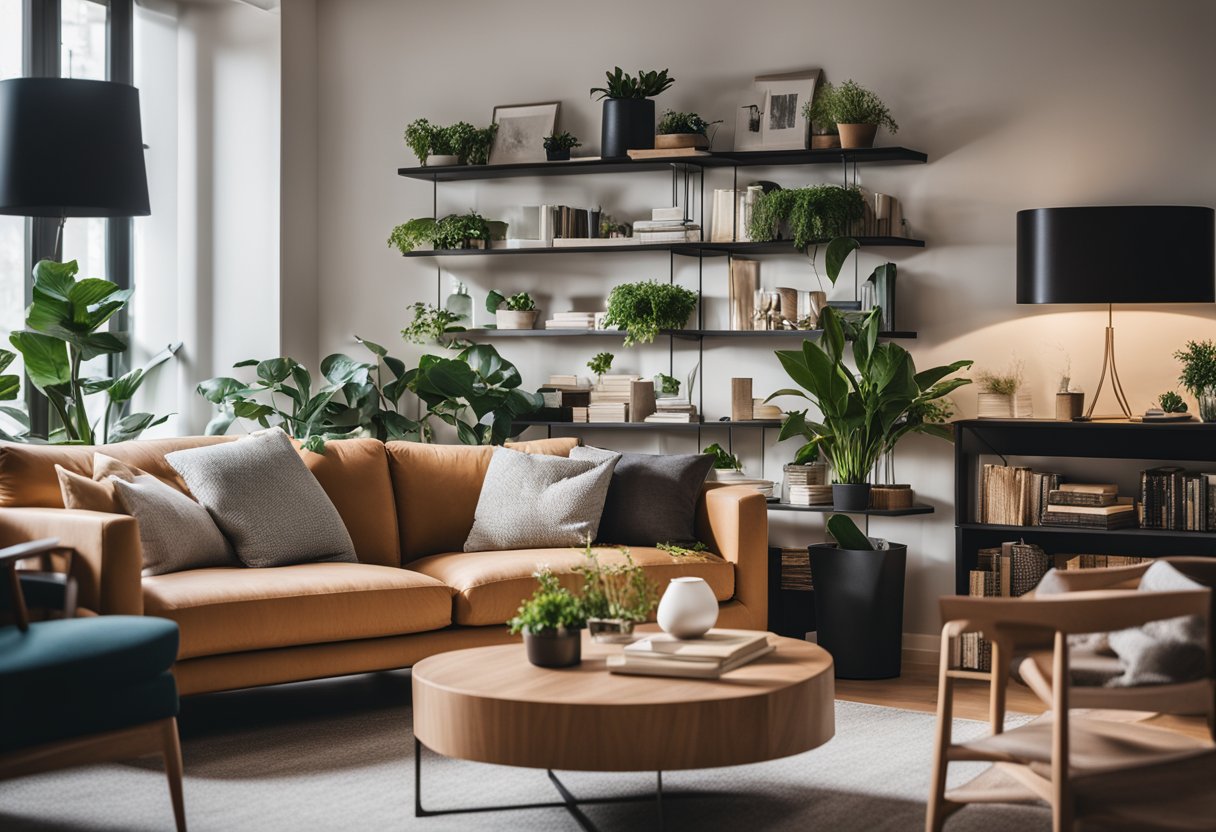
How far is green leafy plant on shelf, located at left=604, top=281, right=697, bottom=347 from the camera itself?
18.5 feet

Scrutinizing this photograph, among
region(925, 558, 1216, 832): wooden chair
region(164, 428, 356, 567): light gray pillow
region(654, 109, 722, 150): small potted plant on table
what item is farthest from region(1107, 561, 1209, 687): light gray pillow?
region(654, 109, 722, 150): small potted plant on table

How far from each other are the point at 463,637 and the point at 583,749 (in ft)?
5.14

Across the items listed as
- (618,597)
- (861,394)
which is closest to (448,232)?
(861,394)

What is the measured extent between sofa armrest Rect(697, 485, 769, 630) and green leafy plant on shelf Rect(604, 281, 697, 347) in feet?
3.12

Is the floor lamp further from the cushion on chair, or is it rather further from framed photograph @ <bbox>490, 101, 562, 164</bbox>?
the cushion on chair

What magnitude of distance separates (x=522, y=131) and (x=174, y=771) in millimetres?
3618

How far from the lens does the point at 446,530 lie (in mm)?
5125

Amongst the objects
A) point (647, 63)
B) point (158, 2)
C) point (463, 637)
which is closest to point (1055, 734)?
point (463, 637)

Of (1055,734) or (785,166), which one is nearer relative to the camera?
(1055,734)

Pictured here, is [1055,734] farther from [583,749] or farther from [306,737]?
[306,737]

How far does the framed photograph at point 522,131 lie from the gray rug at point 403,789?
107 inches

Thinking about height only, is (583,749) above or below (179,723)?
above

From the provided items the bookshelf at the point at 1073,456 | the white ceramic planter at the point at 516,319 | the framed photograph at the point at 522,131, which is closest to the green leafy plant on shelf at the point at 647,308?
the white ceramic planter at the point at 516,319

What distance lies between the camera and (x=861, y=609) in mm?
5133
